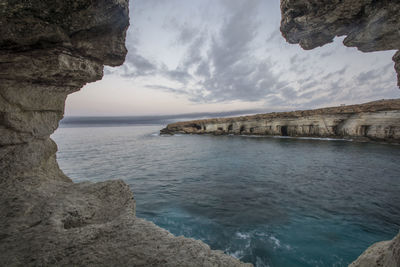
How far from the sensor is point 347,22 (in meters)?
3.81

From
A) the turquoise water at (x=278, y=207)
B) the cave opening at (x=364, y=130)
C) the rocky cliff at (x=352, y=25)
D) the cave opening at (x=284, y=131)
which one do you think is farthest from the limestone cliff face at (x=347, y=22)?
the cave opening at (x=284, y=131)

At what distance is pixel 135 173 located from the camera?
1614 centimetres

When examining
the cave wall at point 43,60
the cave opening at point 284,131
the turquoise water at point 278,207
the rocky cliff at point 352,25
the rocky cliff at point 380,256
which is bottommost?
the turquoise water at point 278,207

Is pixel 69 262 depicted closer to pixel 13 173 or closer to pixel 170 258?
pixel 170 258

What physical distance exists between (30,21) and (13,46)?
839mm

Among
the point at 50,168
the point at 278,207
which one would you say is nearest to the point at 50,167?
the point at 50,168

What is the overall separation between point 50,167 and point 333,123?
46247 millimetres

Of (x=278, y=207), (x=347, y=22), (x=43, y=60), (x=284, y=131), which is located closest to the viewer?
(x=43, y=60)

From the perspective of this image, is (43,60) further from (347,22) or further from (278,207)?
(278,207)

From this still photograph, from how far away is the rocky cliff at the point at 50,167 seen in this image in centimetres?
258

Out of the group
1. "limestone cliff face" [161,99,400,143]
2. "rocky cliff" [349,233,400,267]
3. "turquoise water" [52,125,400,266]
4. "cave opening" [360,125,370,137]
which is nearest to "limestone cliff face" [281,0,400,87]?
"rocky cliff" [349,233,400,267]

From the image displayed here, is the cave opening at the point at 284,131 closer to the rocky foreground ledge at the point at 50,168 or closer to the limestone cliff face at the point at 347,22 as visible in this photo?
the limestone cliff face at the point at 347,22

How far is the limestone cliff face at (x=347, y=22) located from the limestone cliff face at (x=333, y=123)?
3500cm

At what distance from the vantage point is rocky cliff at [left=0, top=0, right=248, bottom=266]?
8.46 feet
